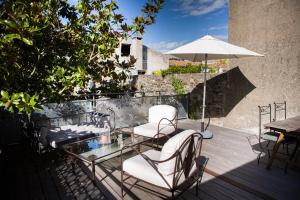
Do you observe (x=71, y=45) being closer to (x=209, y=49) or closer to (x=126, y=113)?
(x=126, y=113)

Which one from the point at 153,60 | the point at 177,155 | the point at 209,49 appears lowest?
the point at 177,155

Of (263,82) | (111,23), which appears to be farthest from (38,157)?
(263,82)

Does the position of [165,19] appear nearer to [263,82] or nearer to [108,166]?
[263,82]

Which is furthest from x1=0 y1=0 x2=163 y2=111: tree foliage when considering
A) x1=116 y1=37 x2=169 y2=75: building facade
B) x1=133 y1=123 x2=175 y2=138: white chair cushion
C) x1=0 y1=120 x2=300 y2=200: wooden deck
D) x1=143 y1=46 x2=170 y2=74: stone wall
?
x1=143 y1=46 x2=170 y2=74: stone wall

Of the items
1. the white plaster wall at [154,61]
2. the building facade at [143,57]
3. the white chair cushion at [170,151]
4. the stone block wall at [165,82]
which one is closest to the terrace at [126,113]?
the white chair cushion at [170,151]

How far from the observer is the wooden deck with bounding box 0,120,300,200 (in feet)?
9.35

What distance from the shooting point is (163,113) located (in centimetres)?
472

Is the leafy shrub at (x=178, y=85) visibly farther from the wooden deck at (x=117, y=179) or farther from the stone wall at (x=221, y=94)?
the wooden deck at (x=117, y=179)

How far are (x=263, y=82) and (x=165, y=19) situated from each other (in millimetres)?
26424

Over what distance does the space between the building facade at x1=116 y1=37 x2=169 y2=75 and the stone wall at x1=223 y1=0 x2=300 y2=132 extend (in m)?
19.9

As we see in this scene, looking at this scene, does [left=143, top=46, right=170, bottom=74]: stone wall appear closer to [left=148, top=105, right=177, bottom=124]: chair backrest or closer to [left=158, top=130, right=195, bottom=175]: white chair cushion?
[left=148, top=105, right=177, bottom=124]: chair backrest

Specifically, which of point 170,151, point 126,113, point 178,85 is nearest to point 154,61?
point 178,85

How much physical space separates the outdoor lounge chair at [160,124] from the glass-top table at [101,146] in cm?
20

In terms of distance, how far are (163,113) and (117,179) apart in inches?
76.0
